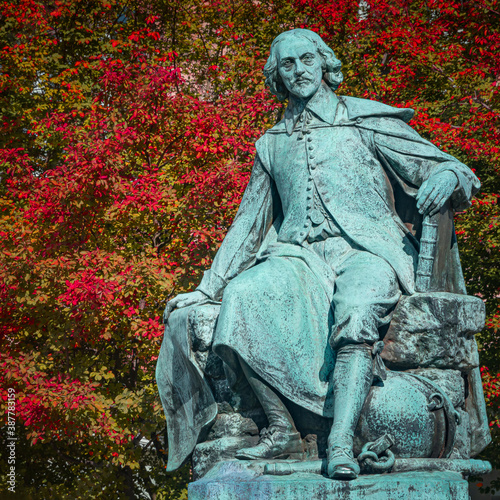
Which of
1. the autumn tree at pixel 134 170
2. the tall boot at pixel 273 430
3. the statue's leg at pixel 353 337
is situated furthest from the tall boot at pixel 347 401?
the autumn tree at pixel 134 170

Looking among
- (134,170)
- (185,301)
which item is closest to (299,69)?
(185,301)

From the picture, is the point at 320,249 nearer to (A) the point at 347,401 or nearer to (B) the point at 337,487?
(A) the point at 347,401

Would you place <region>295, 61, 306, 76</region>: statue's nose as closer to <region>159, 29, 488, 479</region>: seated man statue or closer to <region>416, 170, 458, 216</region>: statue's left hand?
<region>159, 29, 488, 479</region>: seated man statue

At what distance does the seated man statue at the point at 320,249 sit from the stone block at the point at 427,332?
0.09 meters

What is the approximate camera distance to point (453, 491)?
333cm

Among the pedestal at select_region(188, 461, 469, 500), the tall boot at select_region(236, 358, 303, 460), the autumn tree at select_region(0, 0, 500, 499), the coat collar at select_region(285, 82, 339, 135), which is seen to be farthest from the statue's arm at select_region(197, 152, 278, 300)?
the autumn tree at select_region(0, 0, 500, 499)

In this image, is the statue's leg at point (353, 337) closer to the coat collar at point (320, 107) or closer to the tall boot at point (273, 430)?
the tall boot at point (273, 430)

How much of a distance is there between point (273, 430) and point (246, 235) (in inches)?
47.3

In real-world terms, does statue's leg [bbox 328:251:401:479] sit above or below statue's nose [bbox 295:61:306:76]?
below

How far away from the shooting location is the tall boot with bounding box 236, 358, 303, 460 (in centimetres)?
360

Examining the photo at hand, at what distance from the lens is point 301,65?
4.42 m

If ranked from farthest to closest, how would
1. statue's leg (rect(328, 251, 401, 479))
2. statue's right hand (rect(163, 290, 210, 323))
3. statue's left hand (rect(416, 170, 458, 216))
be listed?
statue's right hand (rect(163, 290, 210, 323)) < statue's left hand (rect(416, 170, 458, 216)) < statue's leg (rect(328, 251, 401, 479))

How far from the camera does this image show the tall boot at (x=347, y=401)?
10.8 feet

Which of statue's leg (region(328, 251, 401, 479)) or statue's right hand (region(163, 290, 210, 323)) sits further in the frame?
statue's right hand (region(163, 290, 210, 323))
